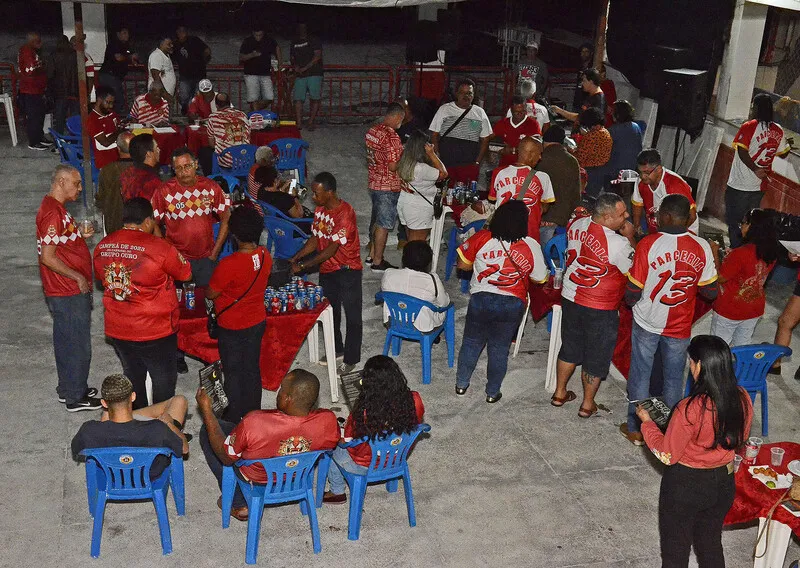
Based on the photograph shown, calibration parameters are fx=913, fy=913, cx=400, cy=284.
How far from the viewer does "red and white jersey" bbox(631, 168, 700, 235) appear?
7.40 m

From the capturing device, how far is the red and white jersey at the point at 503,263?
6.36 metres

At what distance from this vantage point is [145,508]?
18.2ft

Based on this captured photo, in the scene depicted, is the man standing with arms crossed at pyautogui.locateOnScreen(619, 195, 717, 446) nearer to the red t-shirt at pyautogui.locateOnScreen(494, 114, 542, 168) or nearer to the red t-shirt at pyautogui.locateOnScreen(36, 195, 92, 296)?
the red t-shirt at pyautogui.locateOnScreen(36, 195, 92, 296)

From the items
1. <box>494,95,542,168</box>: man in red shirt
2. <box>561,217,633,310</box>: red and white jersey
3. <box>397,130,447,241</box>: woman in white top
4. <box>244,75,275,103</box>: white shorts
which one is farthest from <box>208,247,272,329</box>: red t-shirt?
<box>244,75,275,103</box>: white shorts

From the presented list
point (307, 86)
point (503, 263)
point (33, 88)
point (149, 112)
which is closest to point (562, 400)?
point (503, 263)

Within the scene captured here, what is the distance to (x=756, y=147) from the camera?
30.3 feet

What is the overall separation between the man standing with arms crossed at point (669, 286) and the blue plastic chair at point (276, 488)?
2.25m

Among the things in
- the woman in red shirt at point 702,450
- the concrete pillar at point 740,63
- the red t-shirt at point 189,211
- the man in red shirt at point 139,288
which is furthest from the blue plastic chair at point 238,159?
the woman in red shirt at point 702,450

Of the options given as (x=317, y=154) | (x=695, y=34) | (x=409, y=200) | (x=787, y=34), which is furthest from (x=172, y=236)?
(x=787, y=34)

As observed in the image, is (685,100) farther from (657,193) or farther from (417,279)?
(417,279)

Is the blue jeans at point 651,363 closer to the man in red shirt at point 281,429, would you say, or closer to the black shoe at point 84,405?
the man in red shirt at point 281,429

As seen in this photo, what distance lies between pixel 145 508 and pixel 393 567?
1.58 meters

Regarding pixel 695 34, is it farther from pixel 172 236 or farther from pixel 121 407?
pixel 121 407

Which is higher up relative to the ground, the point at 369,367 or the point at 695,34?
the point at 695,34
